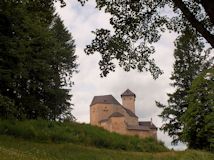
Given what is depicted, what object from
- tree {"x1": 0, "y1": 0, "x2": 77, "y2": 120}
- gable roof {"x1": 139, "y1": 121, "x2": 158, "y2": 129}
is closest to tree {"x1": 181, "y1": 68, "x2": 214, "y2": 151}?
tree {"x1": 0, "y1": 0, "x2": 77, "y2": 120}

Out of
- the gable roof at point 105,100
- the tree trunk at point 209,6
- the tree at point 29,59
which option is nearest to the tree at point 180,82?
the tree at point 29,59

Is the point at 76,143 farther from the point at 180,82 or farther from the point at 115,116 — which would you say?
the point at 115,116

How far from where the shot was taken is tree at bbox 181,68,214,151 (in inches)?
1483

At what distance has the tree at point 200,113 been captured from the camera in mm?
37669

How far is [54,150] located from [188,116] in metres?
20.1

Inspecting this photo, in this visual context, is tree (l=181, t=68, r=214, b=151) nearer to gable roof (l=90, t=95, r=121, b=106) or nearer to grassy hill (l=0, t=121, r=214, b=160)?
grassy hill (l=0, t=121, r=214, b=160)

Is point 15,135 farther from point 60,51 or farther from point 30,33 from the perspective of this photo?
point 60,51

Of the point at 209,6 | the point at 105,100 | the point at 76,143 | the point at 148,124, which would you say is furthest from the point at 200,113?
the point at 148,124

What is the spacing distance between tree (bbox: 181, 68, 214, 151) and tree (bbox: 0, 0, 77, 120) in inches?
503

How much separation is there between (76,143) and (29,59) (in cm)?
701

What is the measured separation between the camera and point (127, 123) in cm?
12762

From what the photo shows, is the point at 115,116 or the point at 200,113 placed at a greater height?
the point at 115,116

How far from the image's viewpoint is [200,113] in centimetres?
3928

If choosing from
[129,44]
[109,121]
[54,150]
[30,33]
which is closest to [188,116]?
[30,33]
